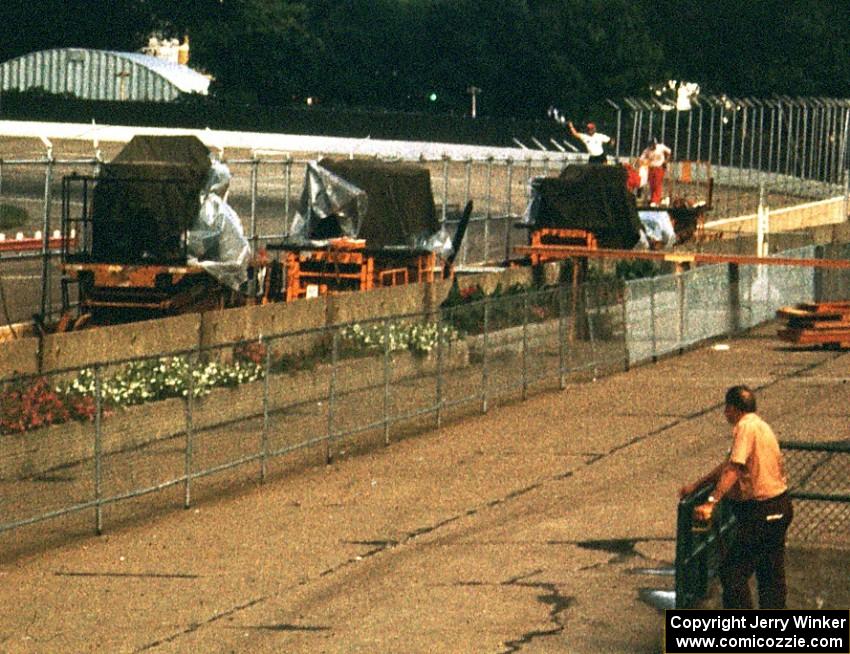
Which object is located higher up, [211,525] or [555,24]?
[555,24]

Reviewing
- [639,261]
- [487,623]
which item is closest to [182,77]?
[639,261]

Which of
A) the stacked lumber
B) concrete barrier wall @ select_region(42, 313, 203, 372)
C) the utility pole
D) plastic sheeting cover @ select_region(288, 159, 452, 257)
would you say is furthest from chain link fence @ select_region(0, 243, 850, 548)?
the utility pole

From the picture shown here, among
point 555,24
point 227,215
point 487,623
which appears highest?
point 555,24

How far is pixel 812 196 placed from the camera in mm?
73750

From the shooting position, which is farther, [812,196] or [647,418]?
[812,196]

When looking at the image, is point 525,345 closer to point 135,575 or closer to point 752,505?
point 135,575

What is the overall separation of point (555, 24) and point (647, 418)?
68816 mm

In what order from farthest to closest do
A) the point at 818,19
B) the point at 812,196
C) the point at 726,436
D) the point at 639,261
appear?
the point at 818,19 < the point at 812,196 < the point at 639,261 < the point at 726,436

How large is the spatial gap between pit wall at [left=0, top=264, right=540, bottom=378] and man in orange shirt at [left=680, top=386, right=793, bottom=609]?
290 inches

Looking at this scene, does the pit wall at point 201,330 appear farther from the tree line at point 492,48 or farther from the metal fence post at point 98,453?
the tree line at point 492,48

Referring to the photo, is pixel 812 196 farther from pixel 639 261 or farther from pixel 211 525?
pixel 211 525

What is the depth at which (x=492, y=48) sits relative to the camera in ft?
323

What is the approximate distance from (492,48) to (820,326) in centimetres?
6123

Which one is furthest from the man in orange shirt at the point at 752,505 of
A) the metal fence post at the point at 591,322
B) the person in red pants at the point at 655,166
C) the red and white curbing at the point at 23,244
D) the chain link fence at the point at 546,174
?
the person in red pants at the point at 655,166
